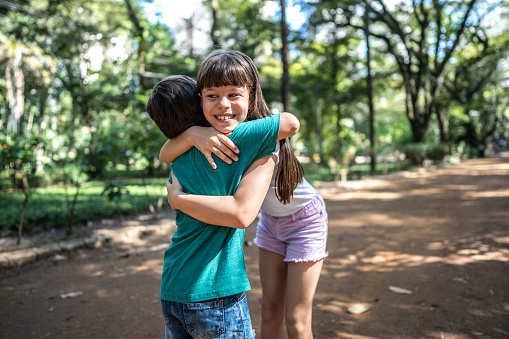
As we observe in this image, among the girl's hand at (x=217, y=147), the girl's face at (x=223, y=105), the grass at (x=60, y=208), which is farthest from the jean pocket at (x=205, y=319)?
the grass at (x=60, y=208)

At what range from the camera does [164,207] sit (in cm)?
880

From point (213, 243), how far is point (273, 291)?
971 millimetres

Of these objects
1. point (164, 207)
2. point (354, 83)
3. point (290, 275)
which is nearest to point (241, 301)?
point (290, 275)

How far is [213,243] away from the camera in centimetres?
145

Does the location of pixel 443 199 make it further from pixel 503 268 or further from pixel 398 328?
pixel 398 328

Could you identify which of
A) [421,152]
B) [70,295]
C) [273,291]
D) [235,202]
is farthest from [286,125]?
[421,152]

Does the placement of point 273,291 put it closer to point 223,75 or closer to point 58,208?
point 223,75

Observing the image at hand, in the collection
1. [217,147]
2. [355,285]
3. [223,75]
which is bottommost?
[355,285]

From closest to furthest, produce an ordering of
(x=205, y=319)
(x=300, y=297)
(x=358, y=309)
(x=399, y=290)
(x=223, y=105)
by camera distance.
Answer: (x=205, y=319)
(x=223, y=105)
(x=300, y=297)
(x=358, y=309)
(x=399, y=290)

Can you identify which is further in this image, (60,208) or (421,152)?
(421,152)

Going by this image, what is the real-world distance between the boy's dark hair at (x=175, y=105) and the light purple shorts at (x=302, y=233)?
793mm

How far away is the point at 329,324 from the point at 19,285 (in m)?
3.37

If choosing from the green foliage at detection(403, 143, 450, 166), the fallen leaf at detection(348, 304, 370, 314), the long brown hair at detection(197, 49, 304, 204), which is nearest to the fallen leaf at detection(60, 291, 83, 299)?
the fallen leaf at detection(348, 304, 370, 314)

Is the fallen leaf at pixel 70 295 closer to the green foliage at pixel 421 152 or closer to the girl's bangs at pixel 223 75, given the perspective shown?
the girl's bangs at pixel 223 75
